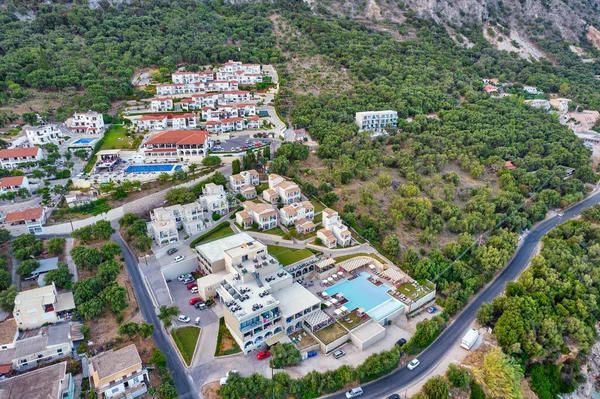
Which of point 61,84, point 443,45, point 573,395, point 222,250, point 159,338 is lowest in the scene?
point 573,395

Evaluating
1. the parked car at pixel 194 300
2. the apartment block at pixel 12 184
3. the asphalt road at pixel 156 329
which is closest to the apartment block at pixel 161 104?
the apartment block at pixel 12 184

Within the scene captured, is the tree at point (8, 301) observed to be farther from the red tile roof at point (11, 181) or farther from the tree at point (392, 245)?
the tree at point (392, 245)

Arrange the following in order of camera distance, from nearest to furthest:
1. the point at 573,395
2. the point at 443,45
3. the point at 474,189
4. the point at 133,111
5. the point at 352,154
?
the point at 573,395, the point at 474,189, the point at 352,154, the point at 133,111, the point at 443,45

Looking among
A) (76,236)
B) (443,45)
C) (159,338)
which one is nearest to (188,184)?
(76,236)

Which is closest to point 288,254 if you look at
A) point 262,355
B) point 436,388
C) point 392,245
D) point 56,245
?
point 392,245

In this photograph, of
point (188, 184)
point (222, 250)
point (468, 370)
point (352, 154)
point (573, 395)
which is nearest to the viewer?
point (468, 370)

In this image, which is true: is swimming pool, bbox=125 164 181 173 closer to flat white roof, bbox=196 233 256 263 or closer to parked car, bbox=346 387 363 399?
flat white roof, bbox=196 233 256 263

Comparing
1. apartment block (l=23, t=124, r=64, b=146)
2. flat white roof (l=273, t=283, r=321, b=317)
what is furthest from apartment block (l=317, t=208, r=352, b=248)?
apartment block (l=23, t=124, r=64, b=146)

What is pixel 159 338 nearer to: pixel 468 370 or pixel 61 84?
pixel 468 370
